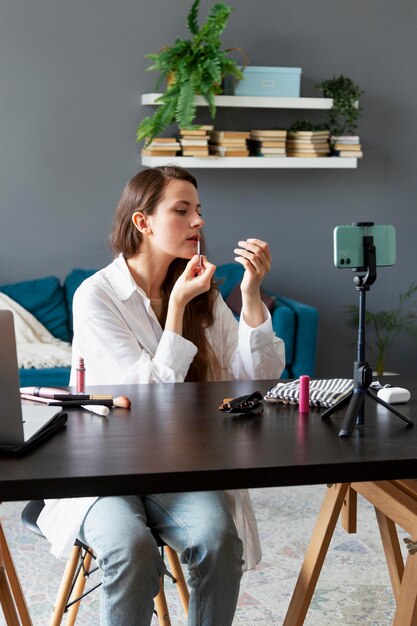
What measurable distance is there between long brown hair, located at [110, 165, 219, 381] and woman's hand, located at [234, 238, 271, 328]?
0.55 ft

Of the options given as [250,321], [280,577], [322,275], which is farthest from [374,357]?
[250,321]

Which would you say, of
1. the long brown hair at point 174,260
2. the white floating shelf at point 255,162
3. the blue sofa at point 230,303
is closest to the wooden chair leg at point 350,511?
the long brown hair at point 174,260

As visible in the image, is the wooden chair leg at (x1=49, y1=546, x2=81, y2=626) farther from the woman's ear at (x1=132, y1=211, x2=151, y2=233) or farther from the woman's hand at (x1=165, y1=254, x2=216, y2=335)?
the woman's ear at (x1=132, y1=211, x2=151, y2=233)

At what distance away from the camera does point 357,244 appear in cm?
178

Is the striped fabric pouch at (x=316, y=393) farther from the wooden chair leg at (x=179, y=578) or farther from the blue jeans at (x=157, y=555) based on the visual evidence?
the wooden chair leg at (x=179, y=578)

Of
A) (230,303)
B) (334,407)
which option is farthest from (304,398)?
(230,303)

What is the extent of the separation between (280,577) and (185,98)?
8.30ft

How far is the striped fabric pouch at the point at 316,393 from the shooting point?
73.9 inches

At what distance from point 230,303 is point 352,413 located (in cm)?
304

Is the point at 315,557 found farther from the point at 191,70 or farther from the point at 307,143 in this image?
the point at 307,143

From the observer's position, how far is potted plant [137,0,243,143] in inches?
177

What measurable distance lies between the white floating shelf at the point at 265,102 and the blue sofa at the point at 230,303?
0.92 m

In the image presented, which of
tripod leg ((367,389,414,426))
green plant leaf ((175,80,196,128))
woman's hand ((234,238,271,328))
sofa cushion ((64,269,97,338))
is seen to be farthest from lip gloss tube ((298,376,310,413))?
sofa cushion ((64,269,97,338))

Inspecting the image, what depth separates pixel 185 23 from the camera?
4.93 meters
